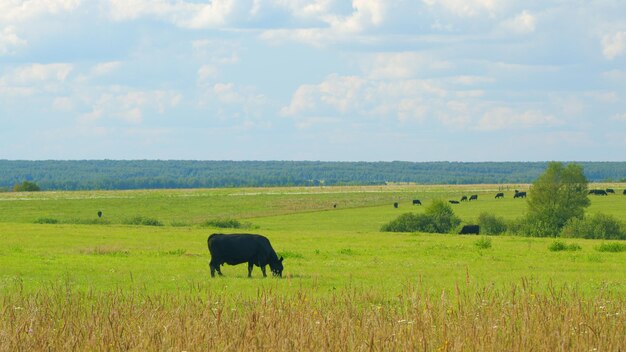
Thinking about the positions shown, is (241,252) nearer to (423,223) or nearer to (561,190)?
(423,223)

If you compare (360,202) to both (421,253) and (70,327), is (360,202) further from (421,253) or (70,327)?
(70,327)

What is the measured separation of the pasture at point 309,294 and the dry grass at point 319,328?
0.08 feet

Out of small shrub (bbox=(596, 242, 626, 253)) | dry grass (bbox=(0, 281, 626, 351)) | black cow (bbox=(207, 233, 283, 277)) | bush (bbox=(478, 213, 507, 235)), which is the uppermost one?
dry grass (bbox=(0, 281, 626, 351))

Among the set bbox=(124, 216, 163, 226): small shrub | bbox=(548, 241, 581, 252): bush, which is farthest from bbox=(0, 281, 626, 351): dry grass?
bbox=(124, 216, 163, 226): small shrub

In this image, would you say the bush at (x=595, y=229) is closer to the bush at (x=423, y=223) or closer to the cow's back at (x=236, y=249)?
the bush at (x=423, y=223)

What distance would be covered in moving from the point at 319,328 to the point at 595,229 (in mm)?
55482

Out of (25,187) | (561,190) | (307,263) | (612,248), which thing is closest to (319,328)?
(307,263)

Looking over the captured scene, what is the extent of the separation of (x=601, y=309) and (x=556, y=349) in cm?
234

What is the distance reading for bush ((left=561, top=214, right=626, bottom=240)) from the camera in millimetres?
61250

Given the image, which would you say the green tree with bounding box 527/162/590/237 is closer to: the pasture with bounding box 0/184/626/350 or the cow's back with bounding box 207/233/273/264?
the pasture with bounding box 0/184/626/350

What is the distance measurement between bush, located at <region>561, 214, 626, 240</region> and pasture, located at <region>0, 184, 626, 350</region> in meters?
15.9

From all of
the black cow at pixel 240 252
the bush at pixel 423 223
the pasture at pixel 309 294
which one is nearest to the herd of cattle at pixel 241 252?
Result: the black cow at pixel 240 252

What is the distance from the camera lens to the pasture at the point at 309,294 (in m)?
9.26

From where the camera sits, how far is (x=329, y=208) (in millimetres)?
107250
